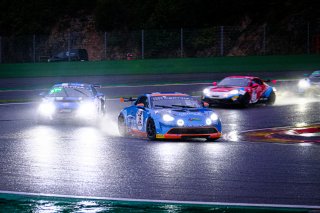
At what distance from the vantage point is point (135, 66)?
4478cm

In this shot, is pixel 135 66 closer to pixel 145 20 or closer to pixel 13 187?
pixel 145 20

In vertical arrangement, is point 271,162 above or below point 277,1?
below

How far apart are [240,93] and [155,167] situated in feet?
53.1

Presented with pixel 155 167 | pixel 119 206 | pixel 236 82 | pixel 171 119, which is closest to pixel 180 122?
pixel 171 119

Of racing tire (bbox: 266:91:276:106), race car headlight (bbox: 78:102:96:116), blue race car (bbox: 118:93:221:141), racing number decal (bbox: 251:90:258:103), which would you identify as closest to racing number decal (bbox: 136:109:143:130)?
blue race car (bbox: 118:93:221:141)

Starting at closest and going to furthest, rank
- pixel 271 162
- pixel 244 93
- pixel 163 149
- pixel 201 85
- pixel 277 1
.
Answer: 1. pixel 271 162
2. pixel 163 149
3. pixel 244 93
4. pixel 201 85
5. pixel 277 1

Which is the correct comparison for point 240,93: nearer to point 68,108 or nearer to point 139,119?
point 68,108

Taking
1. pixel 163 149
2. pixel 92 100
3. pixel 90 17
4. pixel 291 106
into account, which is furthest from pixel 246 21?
pixel 163 149

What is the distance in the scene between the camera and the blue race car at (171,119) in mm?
18703

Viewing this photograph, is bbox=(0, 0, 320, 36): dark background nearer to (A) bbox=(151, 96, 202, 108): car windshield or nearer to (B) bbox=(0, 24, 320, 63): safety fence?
(B) bbox=(0, 24, 320, 63): safety fence

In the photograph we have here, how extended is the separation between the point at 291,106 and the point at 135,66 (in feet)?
53.0

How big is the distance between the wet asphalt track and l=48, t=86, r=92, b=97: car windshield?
2.35 meters

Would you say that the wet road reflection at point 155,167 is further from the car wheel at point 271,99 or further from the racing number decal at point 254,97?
the car wheel at point 271,99

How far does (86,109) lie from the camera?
949 inches
